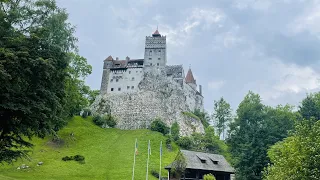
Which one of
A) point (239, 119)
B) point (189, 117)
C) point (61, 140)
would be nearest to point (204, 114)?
point (189, 117)

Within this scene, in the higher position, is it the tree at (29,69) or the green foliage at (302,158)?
the tree at (29,69)

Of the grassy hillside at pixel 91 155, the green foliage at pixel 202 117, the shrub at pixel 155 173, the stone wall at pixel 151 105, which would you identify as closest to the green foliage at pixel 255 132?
the grassy hillside at pixel 91 155

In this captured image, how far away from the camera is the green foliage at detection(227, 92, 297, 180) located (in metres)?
51.8

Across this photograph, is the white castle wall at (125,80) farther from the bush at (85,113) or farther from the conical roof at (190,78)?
the conical roof at (190,78)

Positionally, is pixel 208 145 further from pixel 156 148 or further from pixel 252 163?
pixel 252 163

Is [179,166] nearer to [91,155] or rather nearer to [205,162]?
[205,162]

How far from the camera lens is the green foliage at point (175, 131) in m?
72.3

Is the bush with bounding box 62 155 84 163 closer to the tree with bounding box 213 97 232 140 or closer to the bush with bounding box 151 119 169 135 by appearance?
the bush with bounding box 151 119 169 135

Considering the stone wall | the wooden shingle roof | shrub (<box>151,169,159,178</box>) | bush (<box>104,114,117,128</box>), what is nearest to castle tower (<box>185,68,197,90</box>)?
the stone wall

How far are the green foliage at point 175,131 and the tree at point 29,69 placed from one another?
4564 cm

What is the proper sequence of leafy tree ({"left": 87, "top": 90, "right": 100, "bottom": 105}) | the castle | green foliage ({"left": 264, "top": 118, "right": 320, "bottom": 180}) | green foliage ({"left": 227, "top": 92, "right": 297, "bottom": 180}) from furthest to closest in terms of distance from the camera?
leafy tree ({"left": 87, "top": 90, "right": 100, "bottom": 105}), the castle, green foliage ({"left": 227, "top": 92, "right": 297, "bottom": 180}), green foliage ({"left": 264, "top": 118, "right": 320, "bottom": 180})

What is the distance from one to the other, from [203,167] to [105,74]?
169ft

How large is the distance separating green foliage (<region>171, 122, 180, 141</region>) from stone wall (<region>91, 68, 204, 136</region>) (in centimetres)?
193

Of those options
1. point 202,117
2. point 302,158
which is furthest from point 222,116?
point 302,158
